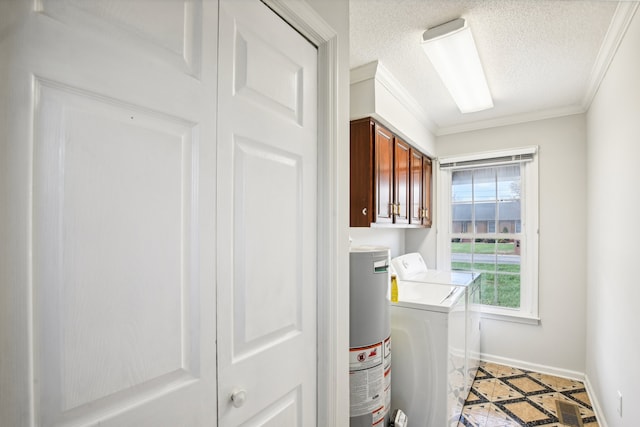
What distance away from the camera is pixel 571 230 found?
2.91 meters

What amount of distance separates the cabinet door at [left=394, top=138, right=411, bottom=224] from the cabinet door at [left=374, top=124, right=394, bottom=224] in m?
0.10

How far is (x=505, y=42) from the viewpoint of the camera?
1.84 meters

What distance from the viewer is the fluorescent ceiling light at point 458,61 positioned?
1.69 metres

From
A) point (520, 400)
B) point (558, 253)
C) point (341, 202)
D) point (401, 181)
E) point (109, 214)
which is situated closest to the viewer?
point (109, 214)

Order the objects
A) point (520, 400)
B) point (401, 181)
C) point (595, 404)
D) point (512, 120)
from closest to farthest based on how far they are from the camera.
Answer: point (595, 404) → point (520, 400) → point (401, 181) → point (512, 120)

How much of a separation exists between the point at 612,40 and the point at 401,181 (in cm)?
150

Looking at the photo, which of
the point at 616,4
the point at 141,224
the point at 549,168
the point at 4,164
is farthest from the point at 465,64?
→ the point at 4,164

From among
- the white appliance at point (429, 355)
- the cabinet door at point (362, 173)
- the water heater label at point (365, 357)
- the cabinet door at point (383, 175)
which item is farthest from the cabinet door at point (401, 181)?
the water heater label at point (365, 357)

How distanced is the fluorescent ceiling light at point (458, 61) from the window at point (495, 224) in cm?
92

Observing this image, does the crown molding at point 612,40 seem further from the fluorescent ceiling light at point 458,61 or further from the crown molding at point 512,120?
the fluorescent ceiling light at point 458,61

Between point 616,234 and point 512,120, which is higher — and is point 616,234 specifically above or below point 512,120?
below

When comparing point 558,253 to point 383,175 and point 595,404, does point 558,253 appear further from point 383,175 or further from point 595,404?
point 383,175

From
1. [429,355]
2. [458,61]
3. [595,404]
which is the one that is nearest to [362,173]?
[458,61]

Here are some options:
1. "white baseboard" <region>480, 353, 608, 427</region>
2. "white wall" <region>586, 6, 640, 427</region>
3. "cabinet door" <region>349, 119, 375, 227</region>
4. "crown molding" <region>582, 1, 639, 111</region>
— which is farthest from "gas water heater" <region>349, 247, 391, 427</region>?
"white baseboard" <region>480, 353, 608, 427</region>
